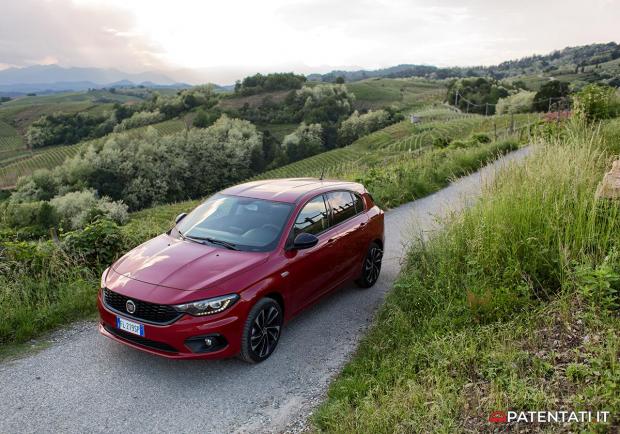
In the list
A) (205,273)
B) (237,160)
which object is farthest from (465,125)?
(205,273)

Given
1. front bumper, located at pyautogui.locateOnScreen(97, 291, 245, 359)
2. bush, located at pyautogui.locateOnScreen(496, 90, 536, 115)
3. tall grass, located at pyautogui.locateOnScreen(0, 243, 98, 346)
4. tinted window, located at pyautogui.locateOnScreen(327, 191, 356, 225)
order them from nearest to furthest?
1. front bumper, located at pyautogui.locateOnScreen(97, 291, 245, 359)
2. tall grass, located at pyautogui.locateOnScreen(0, 243, 98, 346)
3. tinted window, located at pyautogui.locateOnScreen(327, 191, 356, 225)
4. bush, located at pyautogui.locateOnScreen(496, 90, 536, 115)

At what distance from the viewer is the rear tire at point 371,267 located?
7453 millimetres

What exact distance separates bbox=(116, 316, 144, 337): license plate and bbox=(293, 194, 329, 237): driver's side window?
2.07 meters

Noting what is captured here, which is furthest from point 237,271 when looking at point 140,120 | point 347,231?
point 140,120

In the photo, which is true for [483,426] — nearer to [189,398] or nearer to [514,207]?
[189,398]

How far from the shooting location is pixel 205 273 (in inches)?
201

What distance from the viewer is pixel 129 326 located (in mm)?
4938

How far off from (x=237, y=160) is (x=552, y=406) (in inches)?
3429

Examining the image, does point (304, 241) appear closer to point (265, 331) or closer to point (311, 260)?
point (311, 260)

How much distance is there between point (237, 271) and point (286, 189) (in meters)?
1.90

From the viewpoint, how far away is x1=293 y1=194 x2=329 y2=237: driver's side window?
6.07 m

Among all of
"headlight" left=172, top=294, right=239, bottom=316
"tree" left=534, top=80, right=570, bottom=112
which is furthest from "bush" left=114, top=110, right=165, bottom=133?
"headlight" left=172, top=294, right=239, bottom=316

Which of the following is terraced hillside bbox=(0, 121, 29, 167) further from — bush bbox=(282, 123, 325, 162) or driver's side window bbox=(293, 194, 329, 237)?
driver's side window bbox=(293, 194, 329, 237)

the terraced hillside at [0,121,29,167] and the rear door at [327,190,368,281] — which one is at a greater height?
the rear door at [327,190,368,281]
